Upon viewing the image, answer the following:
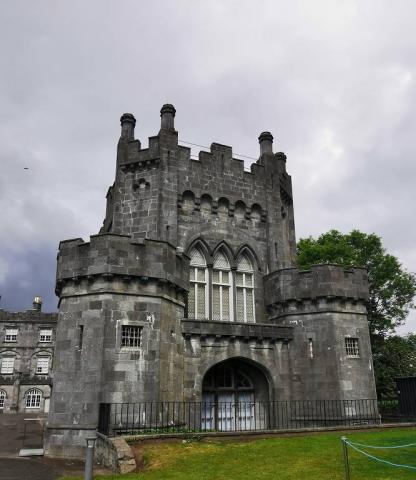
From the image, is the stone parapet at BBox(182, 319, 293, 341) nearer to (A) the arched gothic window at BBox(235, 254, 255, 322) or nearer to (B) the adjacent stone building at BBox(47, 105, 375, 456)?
(B) the adjacent stone building at BBox(47, 105, 375, 456)

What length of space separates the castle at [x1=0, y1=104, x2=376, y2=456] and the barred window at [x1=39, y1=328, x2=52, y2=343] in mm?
Result: 35115

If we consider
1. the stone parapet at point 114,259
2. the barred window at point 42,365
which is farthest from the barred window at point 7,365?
the stone parapet at point 114,259

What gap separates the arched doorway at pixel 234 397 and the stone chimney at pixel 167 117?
39.8 ft

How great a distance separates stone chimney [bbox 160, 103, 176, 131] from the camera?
2378 centimetres

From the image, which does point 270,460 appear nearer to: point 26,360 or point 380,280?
point 380,280

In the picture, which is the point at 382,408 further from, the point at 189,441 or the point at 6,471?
the point at 6,471

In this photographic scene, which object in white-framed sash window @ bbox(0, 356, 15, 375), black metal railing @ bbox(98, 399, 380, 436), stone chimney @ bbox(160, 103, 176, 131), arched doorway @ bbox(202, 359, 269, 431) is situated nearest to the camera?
black metal railing @ bbox(98, 399, 380, 436)

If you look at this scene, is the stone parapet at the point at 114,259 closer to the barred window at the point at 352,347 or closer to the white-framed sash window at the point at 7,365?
the barred window at the point at 352,347

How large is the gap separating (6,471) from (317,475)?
887 centimetres

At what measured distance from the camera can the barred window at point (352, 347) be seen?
20.6 meters

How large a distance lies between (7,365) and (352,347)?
46.2 meters

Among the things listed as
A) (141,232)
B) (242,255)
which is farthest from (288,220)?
(141,232)

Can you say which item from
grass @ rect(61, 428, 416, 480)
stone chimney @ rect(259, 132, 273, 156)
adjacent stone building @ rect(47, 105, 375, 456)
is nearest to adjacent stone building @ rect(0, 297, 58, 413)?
adjacent stone building @ rect(47, 105, 375, 456)

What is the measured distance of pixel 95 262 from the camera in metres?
17.4
